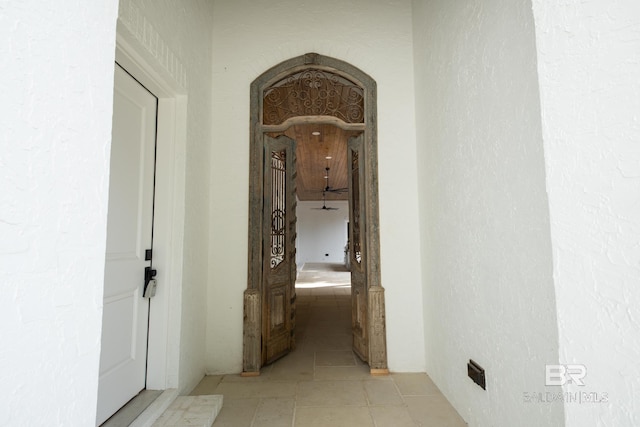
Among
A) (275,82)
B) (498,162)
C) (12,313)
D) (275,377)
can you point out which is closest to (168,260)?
(275,377)

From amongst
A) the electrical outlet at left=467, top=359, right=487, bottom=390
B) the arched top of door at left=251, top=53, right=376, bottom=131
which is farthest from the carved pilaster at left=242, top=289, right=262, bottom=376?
the electrical outlet at left=467, top=359, right=487, bottom=390

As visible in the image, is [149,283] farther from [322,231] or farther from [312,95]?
[322,231]

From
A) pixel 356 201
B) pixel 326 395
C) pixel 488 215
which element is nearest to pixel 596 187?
pixel 488 215

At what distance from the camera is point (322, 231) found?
55.8 ft

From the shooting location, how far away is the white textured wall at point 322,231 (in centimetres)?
1686

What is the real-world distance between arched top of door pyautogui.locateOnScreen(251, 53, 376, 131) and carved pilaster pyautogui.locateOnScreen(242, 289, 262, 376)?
174 centimetres

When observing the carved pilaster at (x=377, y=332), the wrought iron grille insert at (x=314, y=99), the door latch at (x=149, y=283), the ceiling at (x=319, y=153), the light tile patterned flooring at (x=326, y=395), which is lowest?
the light tile patterned flooring at (x=326, y=395)

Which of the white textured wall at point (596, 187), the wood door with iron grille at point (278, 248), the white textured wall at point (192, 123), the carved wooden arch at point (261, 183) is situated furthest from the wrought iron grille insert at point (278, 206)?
the white textured wall at point (596, 187)

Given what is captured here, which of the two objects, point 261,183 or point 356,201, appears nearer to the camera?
point 261,183

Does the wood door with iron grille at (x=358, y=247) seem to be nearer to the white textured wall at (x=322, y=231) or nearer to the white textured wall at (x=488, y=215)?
the white textured wall at (x=488, y=215)

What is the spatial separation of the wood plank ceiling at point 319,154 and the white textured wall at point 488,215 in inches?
70.4

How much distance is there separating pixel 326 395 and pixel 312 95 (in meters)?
2.90

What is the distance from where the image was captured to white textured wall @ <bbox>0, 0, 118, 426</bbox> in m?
0.61

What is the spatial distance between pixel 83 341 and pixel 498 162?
1956 mm
